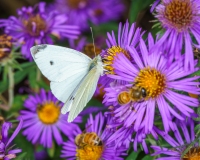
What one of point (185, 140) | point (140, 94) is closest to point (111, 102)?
point (140, 94)

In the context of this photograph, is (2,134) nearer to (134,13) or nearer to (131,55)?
(131,55)

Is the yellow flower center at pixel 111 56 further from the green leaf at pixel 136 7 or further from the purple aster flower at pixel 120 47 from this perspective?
the green leaf at pixel 136 7

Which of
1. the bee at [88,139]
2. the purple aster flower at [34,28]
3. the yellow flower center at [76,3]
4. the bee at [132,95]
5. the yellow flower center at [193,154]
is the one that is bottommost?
the yellow flower center at [193,154]

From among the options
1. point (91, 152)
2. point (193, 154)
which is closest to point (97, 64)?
point (91, 152)

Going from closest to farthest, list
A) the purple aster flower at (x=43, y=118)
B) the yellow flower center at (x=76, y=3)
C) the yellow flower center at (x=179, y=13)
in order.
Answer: the yellow flower center at (x=179, y=13) → the purple aster flower at (x=43, y=118) → the yellow flower center at (x=76, y=3)

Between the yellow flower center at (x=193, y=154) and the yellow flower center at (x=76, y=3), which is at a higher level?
the yellow flower center at (x=76, y=3)

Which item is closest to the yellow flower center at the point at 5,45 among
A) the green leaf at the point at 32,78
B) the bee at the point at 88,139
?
the green leaf at the point at 32,78
